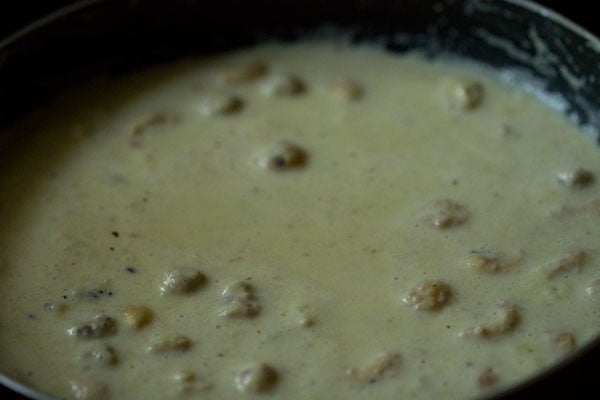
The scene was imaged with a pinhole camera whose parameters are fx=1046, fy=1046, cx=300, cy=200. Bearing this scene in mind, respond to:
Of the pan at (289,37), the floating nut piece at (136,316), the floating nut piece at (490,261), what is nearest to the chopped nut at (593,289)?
the floating nut piece at (490,261)

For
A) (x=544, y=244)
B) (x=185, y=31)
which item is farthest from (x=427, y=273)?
(x=185, y=31)

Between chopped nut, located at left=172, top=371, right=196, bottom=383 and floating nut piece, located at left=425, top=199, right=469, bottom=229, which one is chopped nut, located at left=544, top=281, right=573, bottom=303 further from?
chopped nut, located at left=172, top=371, right=196, bottom=383

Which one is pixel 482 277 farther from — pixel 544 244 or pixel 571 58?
pixel 571 58

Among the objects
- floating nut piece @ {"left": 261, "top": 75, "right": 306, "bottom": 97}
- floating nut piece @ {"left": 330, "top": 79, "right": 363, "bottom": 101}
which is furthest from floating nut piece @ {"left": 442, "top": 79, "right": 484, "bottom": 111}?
floating nut piece @ {"left": 261, "top": 75, "right": 306, "bottom": 97}

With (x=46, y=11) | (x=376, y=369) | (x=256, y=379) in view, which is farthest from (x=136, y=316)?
(x=46, y=11)

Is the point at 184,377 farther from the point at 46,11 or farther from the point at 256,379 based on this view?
the point at 46,11

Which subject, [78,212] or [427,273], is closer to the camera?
[427,273]
